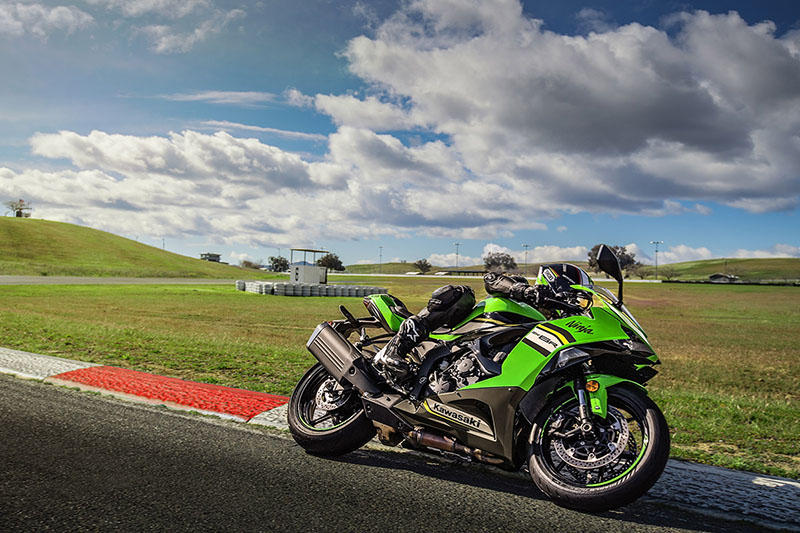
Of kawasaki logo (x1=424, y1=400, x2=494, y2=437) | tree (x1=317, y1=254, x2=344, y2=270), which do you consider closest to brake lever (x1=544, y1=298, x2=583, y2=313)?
kawasaki logo (x1=424, y1=400, x2=494, y2=437)

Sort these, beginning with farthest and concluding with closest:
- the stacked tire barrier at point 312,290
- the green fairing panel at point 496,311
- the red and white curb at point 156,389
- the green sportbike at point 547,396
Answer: the stacked tire barrier at point 312,290 < the red and white curb at point 156,389 < the green fairing panel at point 496,311 < the green sportbike at point 547,396

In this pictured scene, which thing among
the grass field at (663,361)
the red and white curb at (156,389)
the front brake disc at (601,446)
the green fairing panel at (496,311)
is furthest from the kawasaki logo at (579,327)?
the red and white curb at (156,389)

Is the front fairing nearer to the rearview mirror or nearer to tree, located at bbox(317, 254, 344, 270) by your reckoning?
the rearview mirror

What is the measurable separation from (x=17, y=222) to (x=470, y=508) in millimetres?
135660

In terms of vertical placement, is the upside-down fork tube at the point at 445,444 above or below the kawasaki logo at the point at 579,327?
below

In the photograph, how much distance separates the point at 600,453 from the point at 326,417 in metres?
2.48

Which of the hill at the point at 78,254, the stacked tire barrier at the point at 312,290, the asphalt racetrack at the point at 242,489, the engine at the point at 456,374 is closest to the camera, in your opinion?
the asphalt racetrack at the point at 242,489

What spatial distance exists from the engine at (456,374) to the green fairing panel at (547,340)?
0.12m

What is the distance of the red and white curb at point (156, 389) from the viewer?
626 centimetres

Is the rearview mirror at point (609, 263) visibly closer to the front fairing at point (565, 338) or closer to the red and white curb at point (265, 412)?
the front fairing at point (565, 338)

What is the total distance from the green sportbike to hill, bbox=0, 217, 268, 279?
7575 centimetres

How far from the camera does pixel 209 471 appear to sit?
4355 mm

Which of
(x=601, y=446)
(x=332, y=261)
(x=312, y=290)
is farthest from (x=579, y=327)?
(x=332, y=261)

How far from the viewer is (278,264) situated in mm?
160375
